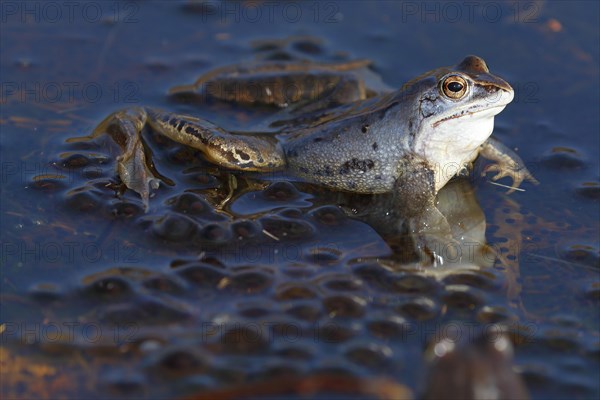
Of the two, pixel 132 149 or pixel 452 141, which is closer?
pixel 452 141

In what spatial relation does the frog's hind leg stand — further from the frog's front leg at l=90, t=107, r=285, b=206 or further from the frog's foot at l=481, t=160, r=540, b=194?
the frog's foot at l=481, t=160, r=540, b=194

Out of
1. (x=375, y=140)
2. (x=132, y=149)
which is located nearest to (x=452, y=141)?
(x=375, y=140)

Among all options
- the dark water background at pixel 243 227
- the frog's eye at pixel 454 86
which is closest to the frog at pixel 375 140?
the frog's eye at pixel 454 86

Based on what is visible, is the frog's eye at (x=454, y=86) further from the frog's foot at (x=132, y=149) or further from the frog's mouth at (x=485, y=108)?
the frog's foot at (x=132, y=149)

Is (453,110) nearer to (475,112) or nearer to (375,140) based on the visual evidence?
(475,112)

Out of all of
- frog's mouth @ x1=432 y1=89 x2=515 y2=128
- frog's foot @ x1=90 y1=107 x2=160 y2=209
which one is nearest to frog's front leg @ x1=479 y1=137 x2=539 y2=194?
frog's mouth @ x1=432 y1=89 x2=515 y2=128

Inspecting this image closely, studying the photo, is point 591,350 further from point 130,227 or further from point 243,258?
point 130,227

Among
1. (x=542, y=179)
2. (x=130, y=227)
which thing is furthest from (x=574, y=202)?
(x=130, y=227)
